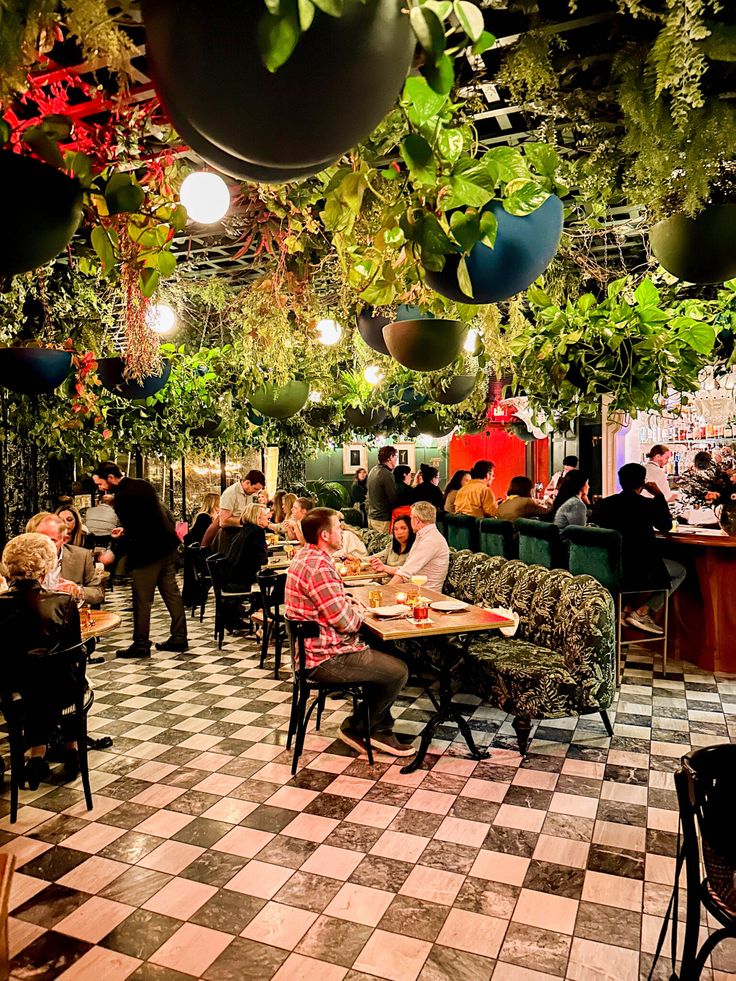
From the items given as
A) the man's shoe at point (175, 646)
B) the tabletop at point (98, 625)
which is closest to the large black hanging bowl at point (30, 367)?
the tabletop at point (98, 625)

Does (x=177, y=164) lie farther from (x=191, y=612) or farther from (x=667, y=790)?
(x=191, y=612)

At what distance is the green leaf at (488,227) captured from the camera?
1.46m

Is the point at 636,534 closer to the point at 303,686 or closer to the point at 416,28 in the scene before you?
the point at 303,686

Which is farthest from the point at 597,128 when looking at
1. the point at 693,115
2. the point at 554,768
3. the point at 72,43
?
the point at 554,768

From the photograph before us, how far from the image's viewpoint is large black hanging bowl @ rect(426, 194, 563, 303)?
5.03 ft

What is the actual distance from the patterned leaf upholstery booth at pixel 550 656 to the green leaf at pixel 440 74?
139 inches

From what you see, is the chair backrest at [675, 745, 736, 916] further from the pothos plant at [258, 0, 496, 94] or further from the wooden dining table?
the wooden dining table

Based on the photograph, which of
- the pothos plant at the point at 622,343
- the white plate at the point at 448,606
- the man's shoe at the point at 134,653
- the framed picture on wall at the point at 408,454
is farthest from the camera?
the framed picture on wall at the point at 408,454

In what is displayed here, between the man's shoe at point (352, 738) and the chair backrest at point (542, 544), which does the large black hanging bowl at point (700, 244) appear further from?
the chair backrest at point (542, 544)

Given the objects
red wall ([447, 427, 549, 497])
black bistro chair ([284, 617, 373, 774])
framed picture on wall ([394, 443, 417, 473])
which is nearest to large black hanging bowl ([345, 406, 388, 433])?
black bistro chair ([284, 617, 373, 774])

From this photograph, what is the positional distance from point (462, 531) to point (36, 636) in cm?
469

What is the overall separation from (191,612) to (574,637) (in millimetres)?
5637

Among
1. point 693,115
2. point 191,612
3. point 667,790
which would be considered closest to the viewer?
point 693,115

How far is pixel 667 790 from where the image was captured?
12.0 feet
